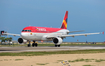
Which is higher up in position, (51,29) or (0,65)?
(51,29)

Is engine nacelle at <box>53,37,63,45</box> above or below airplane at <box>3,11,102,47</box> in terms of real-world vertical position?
below

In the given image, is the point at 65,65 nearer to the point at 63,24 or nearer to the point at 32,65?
the point at 32,65

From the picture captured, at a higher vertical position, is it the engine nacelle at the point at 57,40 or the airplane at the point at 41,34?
the airplane at the point at 41,34

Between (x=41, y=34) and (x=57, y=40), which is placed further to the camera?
(x=41, y=34)

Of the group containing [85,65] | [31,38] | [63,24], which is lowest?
[85,65]

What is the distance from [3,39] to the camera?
108 meters

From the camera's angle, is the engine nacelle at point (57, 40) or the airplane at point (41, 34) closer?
A: the airplane at point (41, 34)

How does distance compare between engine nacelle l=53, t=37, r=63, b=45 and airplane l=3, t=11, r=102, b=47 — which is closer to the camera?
airplane l=3, t=11, r=102, b=47

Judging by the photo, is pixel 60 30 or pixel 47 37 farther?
pixel 60 30

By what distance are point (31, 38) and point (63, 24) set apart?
718 inches

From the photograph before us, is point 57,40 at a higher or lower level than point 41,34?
lower

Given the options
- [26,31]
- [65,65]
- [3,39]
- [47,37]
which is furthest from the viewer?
[3,39]

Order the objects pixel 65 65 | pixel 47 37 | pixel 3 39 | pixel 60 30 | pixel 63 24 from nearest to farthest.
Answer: pixel 65 65 < pixel 47 37 < pixel 60 30 < pixel 63 24 < pixel 3 39

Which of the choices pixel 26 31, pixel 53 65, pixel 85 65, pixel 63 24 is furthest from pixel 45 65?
pixel 63 24
